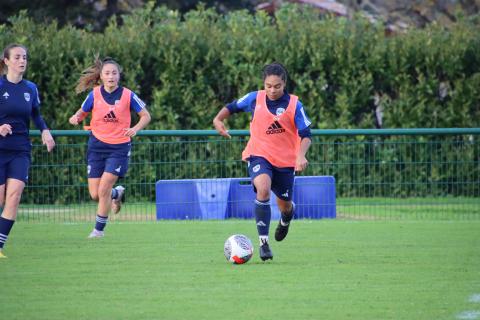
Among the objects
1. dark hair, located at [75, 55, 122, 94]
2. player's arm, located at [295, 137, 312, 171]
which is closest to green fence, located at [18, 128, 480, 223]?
dark hair, located at [75, 55, 122, 94]

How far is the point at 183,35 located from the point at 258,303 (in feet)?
42.1

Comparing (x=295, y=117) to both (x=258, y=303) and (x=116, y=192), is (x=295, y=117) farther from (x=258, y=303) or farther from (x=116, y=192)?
(x=116, y=192)

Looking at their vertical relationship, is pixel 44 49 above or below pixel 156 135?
above

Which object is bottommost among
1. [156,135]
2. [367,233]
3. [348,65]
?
[367,233]

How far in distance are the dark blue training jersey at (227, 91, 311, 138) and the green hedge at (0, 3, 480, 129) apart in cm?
871

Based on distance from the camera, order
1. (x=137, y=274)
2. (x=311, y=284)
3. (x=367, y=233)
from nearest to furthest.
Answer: (x=311, y=284), (x=137, y=274), (x=367, y=233)

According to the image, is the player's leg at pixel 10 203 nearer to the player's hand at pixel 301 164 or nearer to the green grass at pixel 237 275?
the green grass at pixel 237 275

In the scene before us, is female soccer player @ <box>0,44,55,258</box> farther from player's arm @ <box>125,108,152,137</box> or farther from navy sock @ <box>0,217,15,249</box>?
player's arm @ <box>125,108,152,137</box>

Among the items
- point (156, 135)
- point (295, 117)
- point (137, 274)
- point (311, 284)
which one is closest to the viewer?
point (311, 284)

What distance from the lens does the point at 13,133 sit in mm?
11727

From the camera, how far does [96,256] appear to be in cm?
1192

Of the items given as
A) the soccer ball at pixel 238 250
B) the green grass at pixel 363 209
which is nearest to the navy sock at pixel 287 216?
the soccer ball at pixel 238 250

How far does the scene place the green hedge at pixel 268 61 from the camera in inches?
806

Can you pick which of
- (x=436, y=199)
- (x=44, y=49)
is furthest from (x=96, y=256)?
(x=44, y=49)
